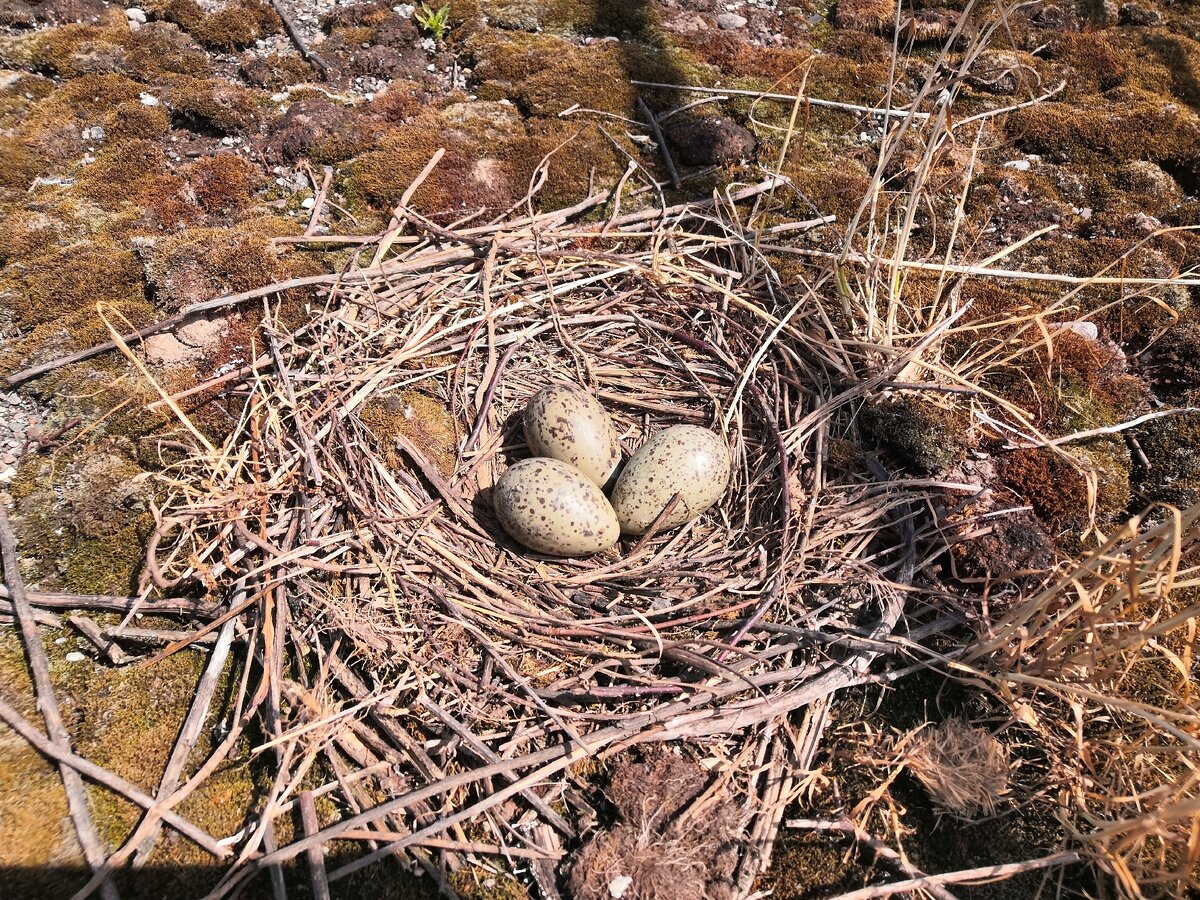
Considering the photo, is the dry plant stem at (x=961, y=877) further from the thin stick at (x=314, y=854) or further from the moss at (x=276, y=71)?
the moss at (x=276, y=71)

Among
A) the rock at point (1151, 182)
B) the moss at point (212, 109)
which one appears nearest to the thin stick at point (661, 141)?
the moss at point (212, 109)

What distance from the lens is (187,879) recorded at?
1656mm

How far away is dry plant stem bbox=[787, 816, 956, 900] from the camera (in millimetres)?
1628

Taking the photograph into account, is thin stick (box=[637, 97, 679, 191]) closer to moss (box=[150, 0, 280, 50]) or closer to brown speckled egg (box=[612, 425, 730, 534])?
brown speckled egg (box=[612, 425, 730, 534])

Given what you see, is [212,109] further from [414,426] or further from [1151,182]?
[1151,182]

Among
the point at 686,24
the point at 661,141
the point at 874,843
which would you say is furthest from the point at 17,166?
the point at 874,843

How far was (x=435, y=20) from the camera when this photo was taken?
3596 millimetres

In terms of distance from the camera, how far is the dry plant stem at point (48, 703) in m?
1.65

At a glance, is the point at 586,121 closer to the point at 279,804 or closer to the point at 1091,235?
the point at 1091,235

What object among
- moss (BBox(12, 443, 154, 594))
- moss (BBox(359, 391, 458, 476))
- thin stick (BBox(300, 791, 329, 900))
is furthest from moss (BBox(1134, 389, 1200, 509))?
moss (BBox(12, 443, 154, 594))

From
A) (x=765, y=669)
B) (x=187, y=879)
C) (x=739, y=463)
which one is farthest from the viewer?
(x=739, y=463)

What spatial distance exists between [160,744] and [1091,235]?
3.60 metres

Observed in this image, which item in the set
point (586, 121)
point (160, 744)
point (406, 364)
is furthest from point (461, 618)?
point (586, 121)

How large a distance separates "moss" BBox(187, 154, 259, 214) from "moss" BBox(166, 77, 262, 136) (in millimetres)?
202
